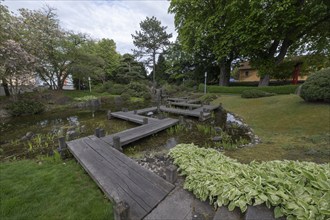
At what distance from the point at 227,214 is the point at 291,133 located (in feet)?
17.7

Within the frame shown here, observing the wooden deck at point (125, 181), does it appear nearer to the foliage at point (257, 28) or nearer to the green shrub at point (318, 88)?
the green shrub at point (318, 88)

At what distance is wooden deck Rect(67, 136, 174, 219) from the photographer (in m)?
2.44

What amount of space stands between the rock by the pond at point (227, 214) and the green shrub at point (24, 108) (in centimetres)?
1408

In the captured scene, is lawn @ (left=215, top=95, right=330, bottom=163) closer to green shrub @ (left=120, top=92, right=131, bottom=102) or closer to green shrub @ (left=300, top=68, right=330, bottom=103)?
green shrub @ (left=300, top=68, right=330, bottom=103)

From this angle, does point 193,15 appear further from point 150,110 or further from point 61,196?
point 61,196

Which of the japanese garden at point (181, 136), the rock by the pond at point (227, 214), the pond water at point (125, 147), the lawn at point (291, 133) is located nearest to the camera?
the rock by the pond at point (227, 214)

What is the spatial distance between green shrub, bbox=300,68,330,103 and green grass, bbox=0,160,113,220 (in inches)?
383

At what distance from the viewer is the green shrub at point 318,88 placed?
7.22 m

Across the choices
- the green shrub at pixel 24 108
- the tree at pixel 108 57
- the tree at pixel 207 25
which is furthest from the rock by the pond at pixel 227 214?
the tree at pixel 108 57

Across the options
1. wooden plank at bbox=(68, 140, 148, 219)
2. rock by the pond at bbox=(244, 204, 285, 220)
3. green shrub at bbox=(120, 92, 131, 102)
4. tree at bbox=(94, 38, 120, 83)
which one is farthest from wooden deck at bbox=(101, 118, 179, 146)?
tree at bbox=(94, 38, 120, 83)

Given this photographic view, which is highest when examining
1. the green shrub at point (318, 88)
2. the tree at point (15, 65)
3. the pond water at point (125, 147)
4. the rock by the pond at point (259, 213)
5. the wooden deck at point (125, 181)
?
the tree at point (15, 65)

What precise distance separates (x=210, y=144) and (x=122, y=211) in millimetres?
4143

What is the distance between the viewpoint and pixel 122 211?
193 cm

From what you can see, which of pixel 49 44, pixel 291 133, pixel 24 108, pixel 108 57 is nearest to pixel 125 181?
pixel 291 133
